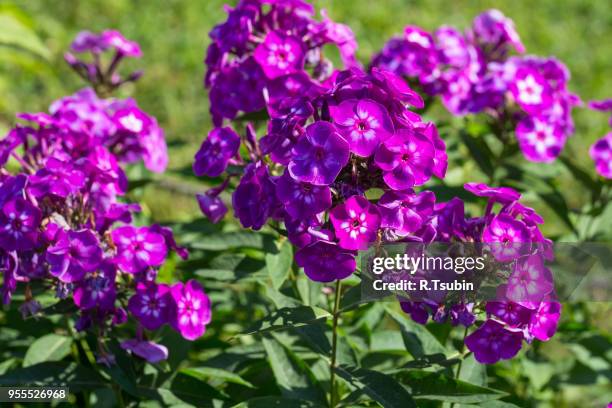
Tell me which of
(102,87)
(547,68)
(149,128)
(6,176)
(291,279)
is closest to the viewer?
(6,176)

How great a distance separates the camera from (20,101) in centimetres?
571

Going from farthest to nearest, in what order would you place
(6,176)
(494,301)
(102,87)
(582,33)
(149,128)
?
(582,33)
(102,87)
(149,128)
(6,176)
(494,301)

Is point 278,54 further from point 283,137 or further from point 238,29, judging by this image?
point 283,137

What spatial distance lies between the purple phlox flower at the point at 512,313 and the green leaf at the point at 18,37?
8.59 ft

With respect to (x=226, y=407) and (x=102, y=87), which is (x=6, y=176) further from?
(x=102, y=87)

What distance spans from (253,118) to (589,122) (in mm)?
3916

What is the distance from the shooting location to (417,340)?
2363mm

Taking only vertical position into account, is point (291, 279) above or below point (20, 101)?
below

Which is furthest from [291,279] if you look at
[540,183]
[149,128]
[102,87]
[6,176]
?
[102,87]

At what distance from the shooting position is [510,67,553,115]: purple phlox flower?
9.82ft

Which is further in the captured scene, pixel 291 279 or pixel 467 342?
pixel 291 279

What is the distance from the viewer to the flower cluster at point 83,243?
2129 mm

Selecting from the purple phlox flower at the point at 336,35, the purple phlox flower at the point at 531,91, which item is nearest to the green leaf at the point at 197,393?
the purple phlox flower at the point at 336,35

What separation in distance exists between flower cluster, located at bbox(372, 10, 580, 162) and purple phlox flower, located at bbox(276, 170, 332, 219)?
1.35 meters
